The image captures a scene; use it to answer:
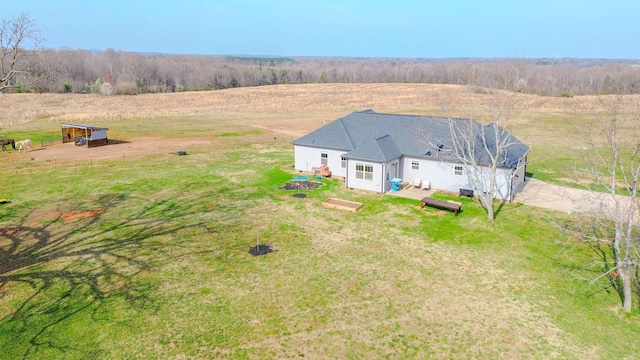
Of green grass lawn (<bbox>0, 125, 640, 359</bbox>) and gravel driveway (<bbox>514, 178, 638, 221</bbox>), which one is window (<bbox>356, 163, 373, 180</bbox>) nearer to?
green grass lawn (<bbox>0, 125, 640, 359</bbox>)

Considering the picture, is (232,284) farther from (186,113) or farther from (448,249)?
(186,113)

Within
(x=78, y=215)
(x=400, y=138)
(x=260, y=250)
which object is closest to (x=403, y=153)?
(x=400, y=138)

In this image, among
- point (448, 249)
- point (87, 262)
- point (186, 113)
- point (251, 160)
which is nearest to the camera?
point (87, 262)

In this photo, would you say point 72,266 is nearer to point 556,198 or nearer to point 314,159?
point 314,159

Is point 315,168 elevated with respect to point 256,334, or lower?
elevated

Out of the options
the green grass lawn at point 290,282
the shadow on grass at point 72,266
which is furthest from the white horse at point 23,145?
the shadow on grass at point 72,266

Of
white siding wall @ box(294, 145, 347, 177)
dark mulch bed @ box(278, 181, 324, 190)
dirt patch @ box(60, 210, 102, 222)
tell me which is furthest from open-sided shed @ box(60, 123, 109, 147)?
dark mulch bed @ box(278, 181, 324, 190)

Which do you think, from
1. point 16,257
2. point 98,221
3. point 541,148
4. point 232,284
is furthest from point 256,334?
point 541,148
